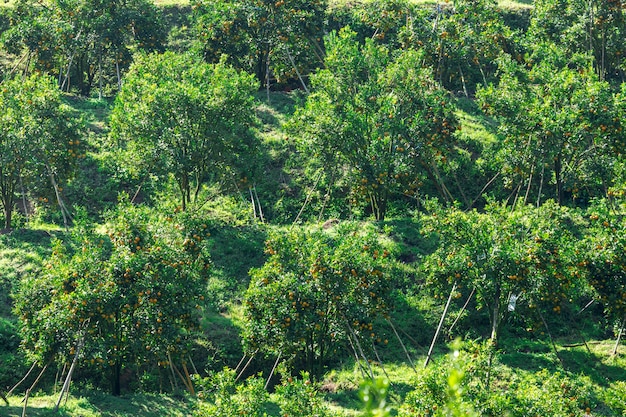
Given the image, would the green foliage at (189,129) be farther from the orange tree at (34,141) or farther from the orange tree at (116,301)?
the orange tree at (116,301)

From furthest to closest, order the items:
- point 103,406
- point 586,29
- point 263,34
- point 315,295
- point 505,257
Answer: point 263,34 → point 586,29 → point 505,257 → point 315,295 → point 103,406

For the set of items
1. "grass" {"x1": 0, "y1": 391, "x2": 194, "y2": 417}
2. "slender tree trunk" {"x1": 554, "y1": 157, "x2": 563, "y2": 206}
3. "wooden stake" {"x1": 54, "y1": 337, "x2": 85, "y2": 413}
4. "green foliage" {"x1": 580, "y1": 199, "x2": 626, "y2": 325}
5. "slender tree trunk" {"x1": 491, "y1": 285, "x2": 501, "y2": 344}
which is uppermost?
"slender tree trunk" {"x1": 554, "y1": 157, "x2": 563, "y2": 206}

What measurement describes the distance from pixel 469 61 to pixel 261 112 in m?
12.9

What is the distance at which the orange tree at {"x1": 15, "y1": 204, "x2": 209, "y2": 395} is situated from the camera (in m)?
29.9

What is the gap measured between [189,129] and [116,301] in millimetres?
13664

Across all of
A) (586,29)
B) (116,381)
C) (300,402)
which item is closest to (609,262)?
(300,402)

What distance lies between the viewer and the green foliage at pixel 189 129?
41.7 m

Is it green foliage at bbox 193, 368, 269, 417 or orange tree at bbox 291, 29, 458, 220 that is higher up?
orange tree at bbox 291, 29, 458, 220

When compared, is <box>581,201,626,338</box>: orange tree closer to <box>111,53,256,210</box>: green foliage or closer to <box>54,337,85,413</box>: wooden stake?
<box>111,53,256,210</box>: green foliage

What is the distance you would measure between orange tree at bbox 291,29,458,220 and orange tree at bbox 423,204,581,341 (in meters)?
7.75

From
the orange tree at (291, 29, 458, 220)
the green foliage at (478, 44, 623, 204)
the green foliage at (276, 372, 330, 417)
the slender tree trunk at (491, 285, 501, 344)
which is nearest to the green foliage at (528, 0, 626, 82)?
the green foliage at (478, 44, 623, 204)

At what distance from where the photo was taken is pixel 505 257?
3225 cm

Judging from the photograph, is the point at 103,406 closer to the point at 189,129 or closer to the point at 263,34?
the point at 189,129

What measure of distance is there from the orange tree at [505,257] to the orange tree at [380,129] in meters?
7.75
